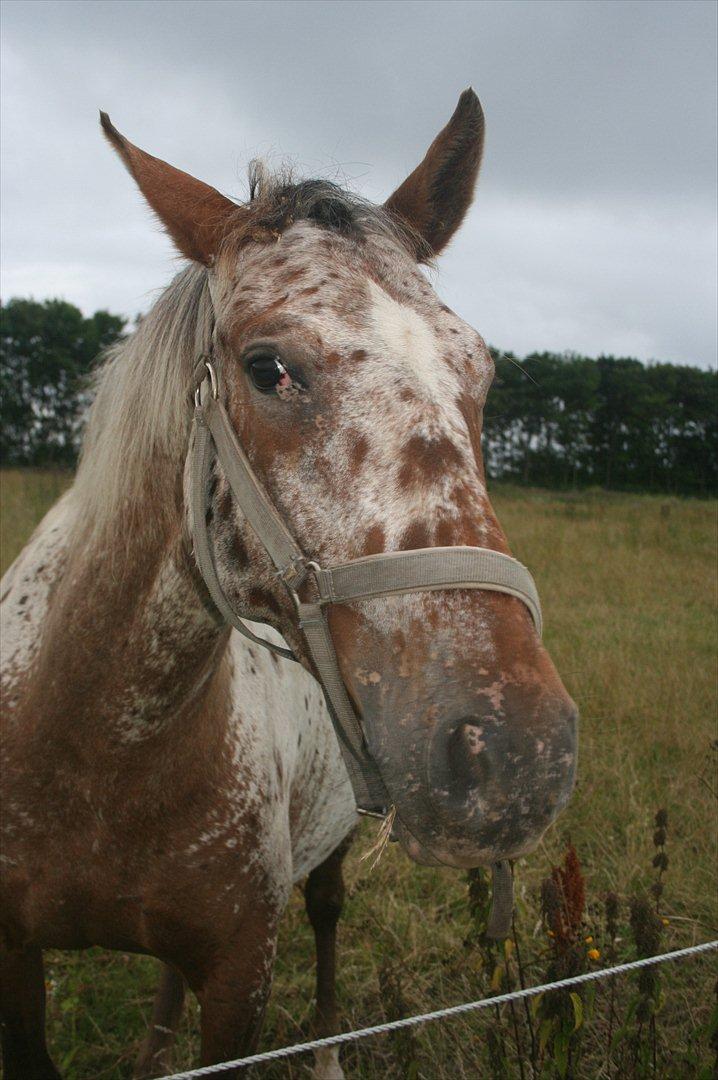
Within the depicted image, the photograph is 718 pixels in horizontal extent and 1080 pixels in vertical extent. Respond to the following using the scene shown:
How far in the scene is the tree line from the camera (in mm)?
27875

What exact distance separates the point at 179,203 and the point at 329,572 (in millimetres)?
1109

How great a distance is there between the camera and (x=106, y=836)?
1956 mm

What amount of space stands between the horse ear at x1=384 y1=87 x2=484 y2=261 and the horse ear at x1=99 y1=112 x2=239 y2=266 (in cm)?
53

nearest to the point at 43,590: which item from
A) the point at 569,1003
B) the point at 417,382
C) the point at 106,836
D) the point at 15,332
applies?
the point at 106,836

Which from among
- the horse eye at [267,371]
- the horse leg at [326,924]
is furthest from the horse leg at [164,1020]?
the horse eye at [267,371]

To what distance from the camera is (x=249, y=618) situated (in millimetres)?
1779

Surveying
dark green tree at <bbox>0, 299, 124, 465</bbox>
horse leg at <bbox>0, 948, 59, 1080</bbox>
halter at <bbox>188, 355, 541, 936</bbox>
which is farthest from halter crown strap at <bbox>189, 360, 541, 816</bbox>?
dark green tree at <bbox>0, 299, 124, 465</bbox>

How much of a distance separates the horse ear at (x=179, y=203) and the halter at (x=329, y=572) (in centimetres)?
33

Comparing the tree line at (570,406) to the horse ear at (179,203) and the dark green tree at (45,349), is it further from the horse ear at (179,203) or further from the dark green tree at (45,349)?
the horse ear at (179,203)

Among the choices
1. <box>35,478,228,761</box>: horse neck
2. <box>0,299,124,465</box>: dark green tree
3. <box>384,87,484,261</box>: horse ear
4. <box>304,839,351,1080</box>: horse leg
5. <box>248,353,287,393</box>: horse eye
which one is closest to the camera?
<box>248,353,287,393</box>: horse eye

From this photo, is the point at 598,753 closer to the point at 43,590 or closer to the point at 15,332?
the point at 43,590

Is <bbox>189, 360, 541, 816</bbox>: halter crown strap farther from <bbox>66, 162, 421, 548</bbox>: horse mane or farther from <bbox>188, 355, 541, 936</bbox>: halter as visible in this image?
<bbox>66, 162, 421, 548</bbox>: horse mane

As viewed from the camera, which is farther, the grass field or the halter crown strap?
the grass field

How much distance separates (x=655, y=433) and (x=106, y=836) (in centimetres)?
3819
